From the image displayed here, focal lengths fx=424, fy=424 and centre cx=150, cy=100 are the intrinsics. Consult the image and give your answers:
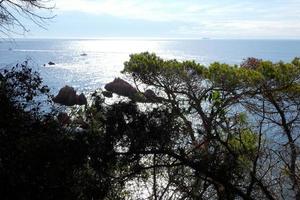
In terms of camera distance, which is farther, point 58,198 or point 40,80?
point 40,80

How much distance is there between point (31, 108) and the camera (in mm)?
7898

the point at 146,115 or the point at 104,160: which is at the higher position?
the point at 146,115

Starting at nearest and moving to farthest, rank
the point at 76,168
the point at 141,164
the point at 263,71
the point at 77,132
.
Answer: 1. the point at 76,168
2. the point at 77,132
3. the point at 141,164
4. the point at 263,71

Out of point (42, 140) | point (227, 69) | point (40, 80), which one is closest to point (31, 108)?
point (40, 80)

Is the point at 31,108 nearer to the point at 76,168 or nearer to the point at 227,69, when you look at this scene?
the point at 76,168

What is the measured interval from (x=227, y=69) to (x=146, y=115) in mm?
7246

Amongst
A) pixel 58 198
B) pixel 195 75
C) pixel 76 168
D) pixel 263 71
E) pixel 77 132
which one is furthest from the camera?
pixel 195 75

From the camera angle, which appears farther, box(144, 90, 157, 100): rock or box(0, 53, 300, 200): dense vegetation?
box(144, 90, 157, 100): rock

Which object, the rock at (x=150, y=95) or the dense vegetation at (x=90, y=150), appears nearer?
the dense vegetation at (x=90, y=150)

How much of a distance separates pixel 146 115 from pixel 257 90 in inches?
299


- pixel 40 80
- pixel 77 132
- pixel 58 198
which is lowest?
pixel 58 198

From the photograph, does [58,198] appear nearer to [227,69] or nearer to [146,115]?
[146,115]

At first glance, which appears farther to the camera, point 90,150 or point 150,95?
point 150,95

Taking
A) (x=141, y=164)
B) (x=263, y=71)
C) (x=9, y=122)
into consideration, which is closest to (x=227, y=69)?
(x=263, y=71)
